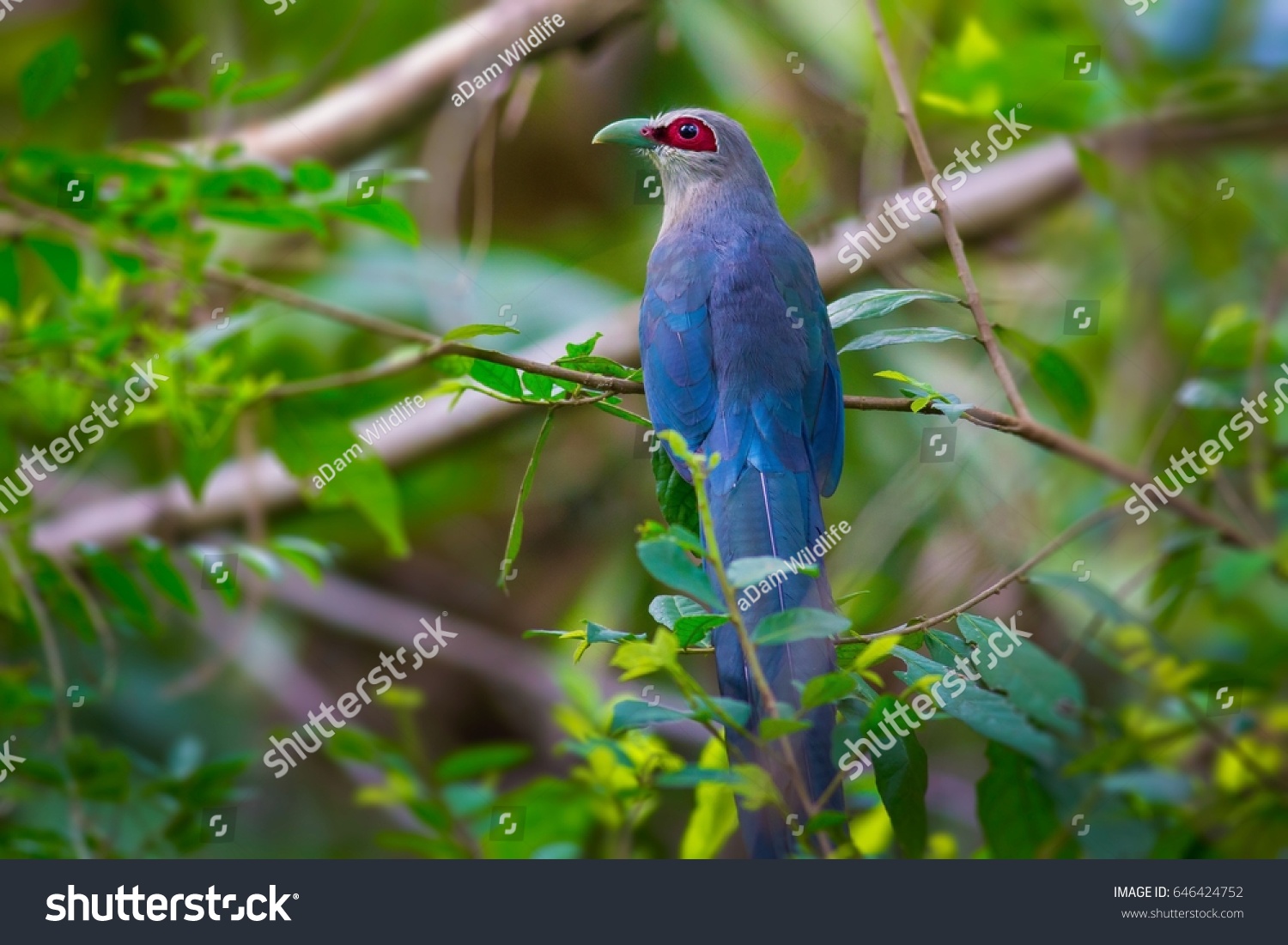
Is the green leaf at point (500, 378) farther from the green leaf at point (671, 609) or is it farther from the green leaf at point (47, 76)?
the green leaf at point (47, 76)

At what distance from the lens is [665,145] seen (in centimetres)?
247

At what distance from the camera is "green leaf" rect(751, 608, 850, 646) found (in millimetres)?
1168

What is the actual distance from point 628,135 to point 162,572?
133cm

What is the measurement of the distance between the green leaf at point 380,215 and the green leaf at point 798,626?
1.35 meters

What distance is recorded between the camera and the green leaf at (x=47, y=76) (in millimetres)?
2209

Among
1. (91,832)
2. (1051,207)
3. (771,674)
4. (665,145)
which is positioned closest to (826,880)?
(771,674)

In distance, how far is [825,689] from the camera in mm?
1172

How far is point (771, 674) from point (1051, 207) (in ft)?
9.77

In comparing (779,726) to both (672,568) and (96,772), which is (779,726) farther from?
(96,772)

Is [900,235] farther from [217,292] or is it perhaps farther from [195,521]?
[195,521]

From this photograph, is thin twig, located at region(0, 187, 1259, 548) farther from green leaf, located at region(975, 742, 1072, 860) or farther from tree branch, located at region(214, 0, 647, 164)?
tree branch, located at region(214, 0, 647, 164)

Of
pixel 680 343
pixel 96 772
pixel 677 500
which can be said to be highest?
pixel 680 343

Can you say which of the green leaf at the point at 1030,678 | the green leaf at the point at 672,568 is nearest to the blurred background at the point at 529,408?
the green leaf at the point at 1030,678

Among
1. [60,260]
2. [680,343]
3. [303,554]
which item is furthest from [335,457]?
[680,343]
